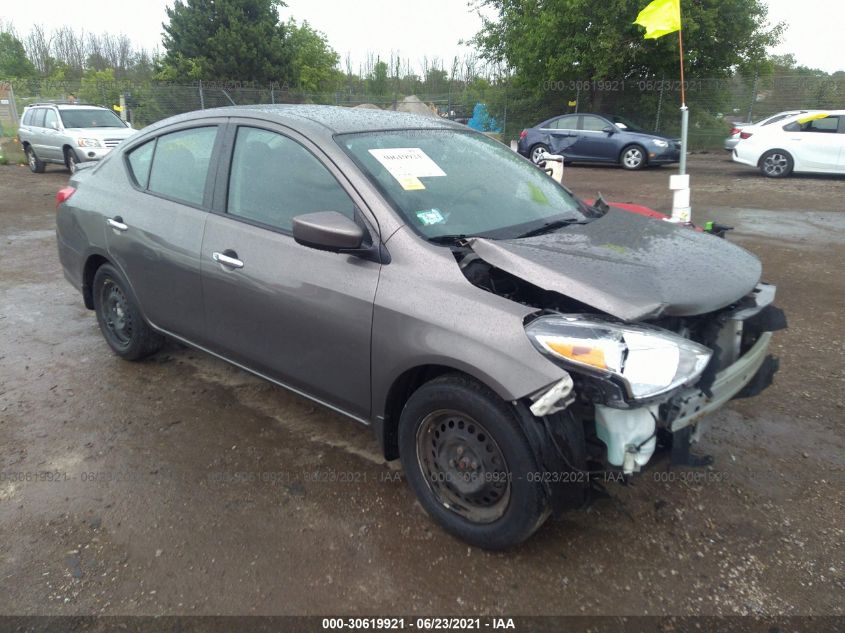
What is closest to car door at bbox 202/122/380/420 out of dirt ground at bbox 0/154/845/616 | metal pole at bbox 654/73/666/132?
dirt ground at bbox 0/154/845/616

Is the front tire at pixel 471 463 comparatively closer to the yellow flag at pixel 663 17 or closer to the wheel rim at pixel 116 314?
the wheel rim at pixel 116 314

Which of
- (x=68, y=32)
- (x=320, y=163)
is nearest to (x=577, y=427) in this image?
(x=320, y=163)

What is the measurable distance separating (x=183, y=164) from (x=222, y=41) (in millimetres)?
33601

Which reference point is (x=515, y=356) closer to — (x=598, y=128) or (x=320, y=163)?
(x=320, y=163)

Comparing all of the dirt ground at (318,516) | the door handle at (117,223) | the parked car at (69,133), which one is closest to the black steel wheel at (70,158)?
the parked car at (69,133)

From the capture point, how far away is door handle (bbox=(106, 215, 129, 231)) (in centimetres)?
386

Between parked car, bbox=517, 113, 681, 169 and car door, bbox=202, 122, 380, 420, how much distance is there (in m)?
13.9

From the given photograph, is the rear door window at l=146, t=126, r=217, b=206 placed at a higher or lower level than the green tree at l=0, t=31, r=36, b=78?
lower

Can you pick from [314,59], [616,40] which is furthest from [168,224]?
[314,59]

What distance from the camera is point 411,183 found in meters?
2.89

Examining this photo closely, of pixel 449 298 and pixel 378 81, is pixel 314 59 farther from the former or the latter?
pixel 449 298

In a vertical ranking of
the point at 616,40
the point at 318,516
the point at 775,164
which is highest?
the point at 616,40

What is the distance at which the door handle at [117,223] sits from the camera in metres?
3.86

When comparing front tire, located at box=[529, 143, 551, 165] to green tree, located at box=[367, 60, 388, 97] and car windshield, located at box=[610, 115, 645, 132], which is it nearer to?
car windshield, located at box=[610, 115, 645, 132]
